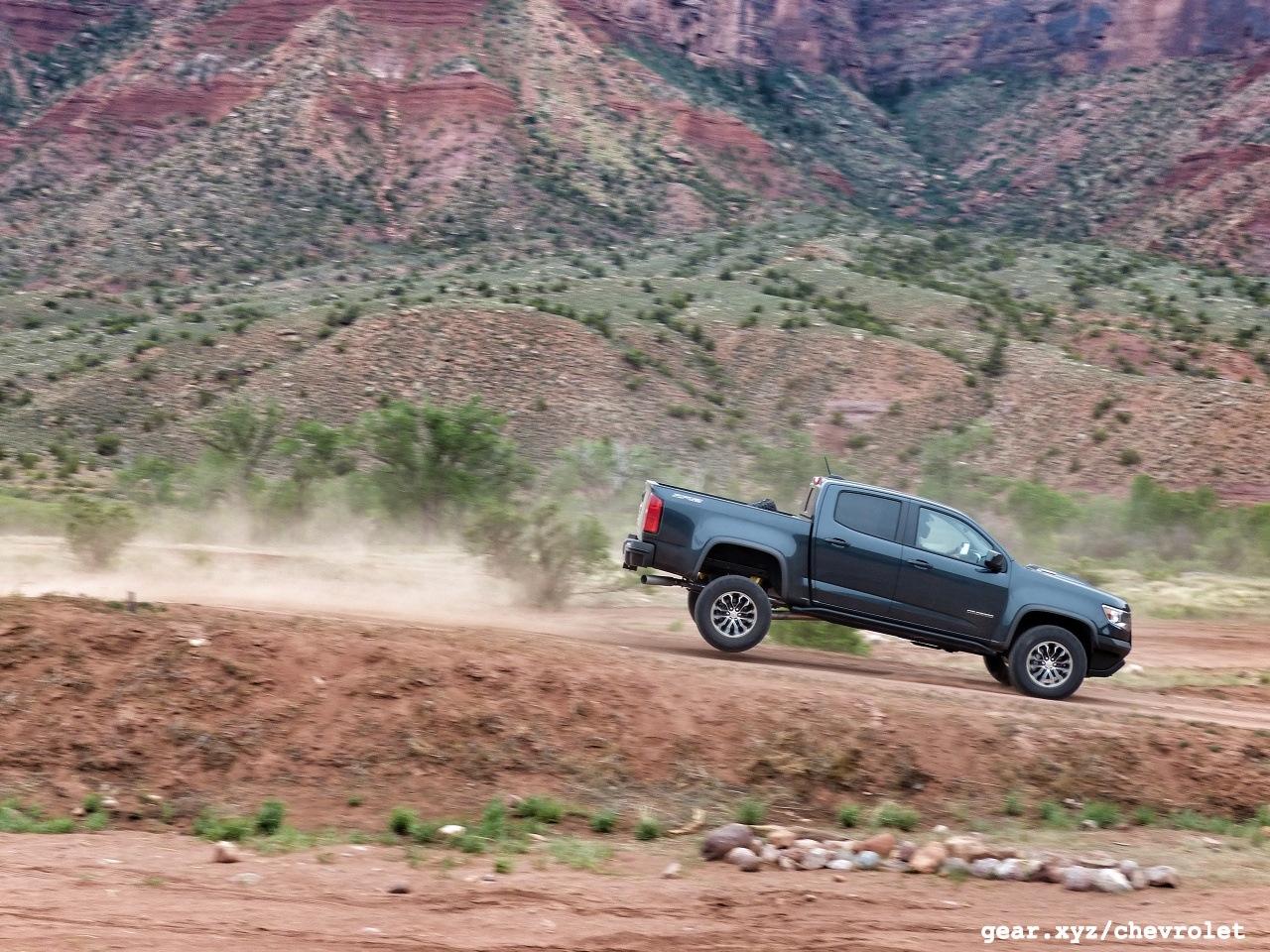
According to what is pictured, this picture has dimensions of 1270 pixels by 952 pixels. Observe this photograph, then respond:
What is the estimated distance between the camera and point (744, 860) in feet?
30.2

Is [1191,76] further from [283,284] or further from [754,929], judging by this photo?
[754,929]

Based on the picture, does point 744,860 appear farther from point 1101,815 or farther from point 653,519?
point 653,519

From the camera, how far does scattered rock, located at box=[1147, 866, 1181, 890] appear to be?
9312mm

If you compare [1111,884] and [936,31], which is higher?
[936,31]

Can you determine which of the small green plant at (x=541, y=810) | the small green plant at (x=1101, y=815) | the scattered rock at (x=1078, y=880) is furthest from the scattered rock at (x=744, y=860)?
the small green plant at (x=1101, y=815)

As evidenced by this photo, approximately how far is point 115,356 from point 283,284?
1231 centimetres

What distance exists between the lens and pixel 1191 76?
85.2 metres

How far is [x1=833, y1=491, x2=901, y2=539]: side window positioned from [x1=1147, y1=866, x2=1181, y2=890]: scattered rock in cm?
508

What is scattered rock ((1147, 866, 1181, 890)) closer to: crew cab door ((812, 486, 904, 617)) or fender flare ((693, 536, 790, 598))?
crew cab door ((812, 486, 904, 617))

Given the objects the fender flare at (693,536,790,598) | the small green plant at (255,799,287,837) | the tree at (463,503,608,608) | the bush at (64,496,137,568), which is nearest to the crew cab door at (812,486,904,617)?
the fender flare at (693,536,790,598)

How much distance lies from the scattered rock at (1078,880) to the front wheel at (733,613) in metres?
5.14

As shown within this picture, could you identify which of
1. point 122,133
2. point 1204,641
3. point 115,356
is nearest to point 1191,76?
point 122,133

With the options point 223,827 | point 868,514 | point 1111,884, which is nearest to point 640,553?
point 868,514

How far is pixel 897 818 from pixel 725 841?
1689 millimetres
